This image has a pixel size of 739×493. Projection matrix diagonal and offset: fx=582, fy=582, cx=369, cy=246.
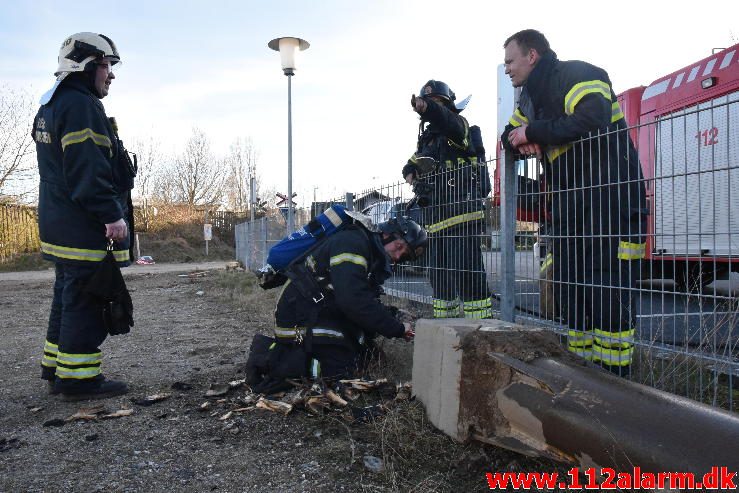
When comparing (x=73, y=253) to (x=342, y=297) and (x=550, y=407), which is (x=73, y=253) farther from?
(x=550, y=407)

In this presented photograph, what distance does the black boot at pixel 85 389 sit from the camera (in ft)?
11.9

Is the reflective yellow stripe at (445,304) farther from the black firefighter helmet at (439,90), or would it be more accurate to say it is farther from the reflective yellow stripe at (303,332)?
A: the black firefighter helmet at (439,90)

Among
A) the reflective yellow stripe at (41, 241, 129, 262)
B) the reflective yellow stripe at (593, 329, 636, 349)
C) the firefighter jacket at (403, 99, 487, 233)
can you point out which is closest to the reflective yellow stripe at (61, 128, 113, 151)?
the reflective yellow stripe at (41, 241, 129, 262)

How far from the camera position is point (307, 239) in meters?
3.67

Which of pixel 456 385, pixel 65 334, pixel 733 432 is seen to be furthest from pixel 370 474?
pixel 65 334

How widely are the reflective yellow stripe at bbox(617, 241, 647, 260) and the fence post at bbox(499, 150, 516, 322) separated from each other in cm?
84

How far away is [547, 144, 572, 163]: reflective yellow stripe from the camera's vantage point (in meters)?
3.38

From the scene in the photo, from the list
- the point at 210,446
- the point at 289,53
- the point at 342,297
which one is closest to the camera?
the point at 210,446

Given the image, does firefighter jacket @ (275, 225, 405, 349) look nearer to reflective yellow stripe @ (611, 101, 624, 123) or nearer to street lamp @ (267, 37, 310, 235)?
reflective yellow stripe @ (611, 101, 624, 123)

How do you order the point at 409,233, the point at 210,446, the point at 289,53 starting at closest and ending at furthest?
1. the point at 210,446
2. the point at 409,233
3. the point at 289,53

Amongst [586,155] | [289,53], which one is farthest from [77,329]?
[289,53]

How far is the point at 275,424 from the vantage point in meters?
3.05

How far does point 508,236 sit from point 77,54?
9.91 ft

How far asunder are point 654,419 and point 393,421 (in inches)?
48.0
